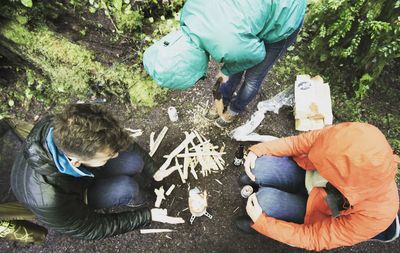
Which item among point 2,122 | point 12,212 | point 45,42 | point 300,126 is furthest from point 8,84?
point 300,126

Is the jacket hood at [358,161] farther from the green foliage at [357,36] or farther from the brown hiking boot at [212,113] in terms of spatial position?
the brown hiking boot at [212,113]

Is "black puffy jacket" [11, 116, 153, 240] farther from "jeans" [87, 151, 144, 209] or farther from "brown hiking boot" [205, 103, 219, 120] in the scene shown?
"brown hiking boot" [205, 103, 219, 120]

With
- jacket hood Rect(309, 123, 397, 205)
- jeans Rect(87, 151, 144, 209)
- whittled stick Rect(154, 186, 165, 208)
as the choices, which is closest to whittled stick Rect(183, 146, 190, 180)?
whittled stick Rect(154, 186, 165, 208)

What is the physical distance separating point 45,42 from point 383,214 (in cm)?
419

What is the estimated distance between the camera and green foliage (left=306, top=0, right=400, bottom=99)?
332 centimetres

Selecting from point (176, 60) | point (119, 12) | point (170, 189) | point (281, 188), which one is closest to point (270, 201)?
point (281, 188)

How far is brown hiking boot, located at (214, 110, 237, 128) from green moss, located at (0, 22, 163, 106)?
90cm

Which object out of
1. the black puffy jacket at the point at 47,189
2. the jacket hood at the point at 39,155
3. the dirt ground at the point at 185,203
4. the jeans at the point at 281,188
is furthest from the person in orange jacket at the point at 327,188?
the jacket hood at the point at 39,155

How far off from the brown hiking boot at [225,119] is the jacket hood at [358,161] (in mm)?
1702

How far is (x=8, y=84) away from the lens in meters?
4.49

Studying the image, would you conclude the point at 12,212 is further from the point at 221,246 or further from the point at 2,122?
the point at 221,246

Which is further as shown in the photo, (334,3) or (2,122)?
(334,3)

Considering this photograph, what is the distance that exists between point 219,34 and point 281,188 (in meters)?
1.71

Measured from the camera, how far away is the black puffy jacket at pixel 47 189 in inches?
90.8
